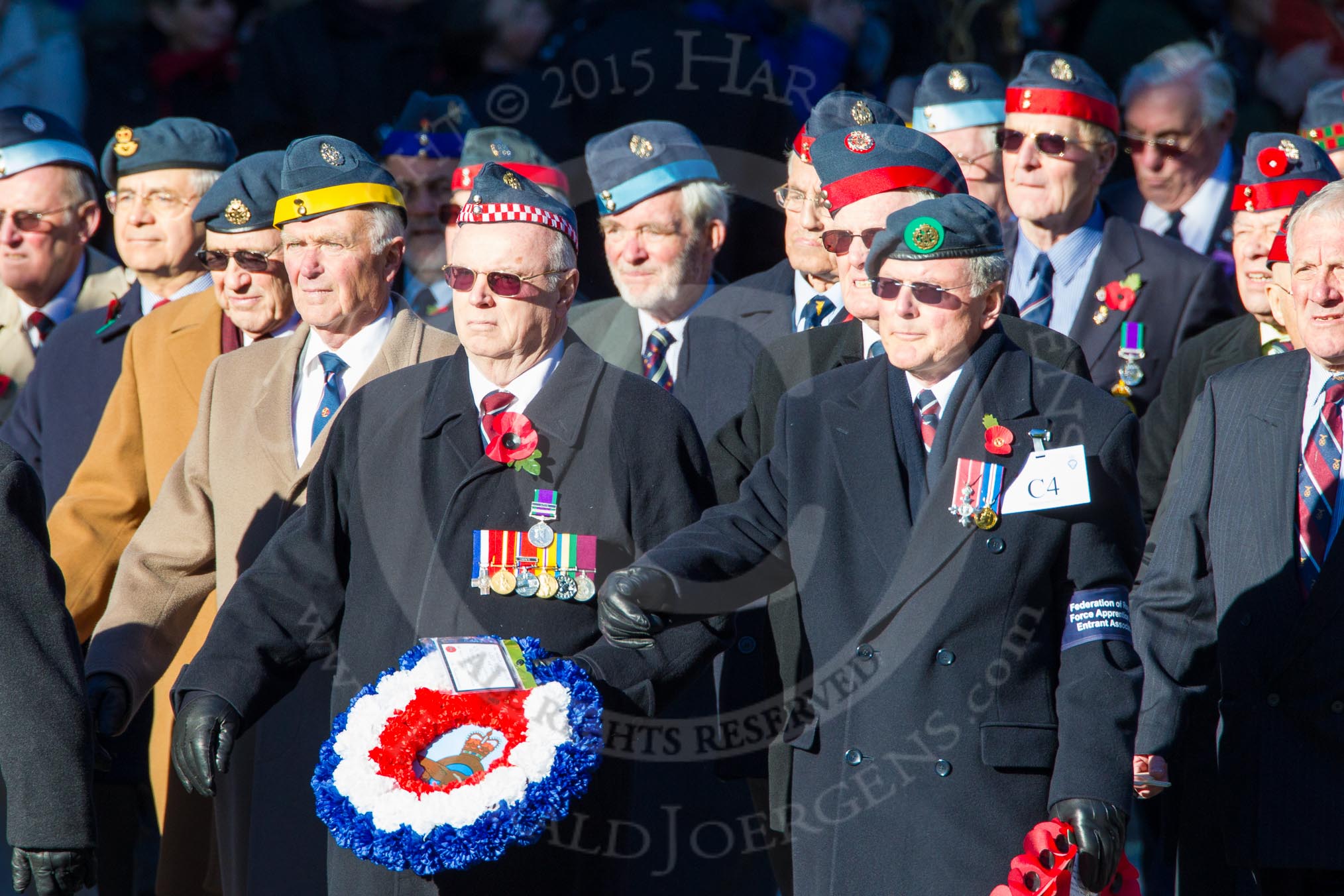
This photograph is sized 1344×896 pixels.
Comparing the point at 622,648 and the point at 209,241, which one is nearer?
the point at 622,648

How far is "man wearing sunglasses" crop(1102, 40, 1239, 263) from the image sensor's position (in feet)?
24.8

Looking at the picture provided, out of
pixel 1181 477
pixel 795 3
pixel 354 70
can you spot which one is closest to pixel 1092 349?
pixel 1181 477

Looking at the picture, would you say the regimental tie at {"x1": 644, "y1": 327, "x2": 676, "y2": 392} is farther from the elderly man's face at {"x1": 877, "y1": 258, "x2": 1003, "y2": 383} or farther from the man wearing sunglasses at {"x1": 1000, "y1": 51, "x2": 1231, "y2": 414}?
the elderly man's face at {"x1": 877, "y1": 258, "x2": 1003, "y2": 383}

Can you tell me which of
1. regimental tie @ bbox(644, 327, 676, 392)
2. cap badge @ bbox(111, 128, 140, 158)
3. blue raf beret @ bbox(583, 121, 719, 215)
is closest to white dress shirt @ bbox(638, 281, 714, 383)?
regimental tie @ bbox(644, 327, 676, 392)

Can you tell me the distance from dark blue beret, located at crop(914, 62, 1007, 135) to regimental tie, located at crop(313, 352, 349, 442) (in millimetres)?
2476

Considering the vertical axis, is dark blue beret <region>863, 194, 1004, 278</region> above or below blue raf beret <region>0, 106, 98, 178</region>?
below

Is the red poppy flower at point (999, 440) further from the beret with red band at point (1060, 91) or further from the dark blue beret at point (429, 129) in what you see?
the dark blue beret at point (429, 129)

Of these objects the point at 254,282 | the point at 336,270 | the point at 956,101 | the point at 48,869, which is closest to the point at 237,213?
the point at 254,282

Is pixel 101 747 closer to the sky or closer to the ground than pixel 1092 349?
closer to the ground

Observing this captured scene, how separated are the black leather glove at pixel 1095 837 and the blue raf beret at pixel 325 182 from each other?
2727mm

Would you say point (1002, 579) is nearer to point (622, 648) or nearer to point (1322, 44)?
point (622, 648)

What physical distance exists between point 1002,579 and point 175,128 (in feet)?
12.8

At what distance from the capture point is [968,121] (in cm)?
677

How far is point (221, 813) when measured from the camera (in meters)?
5.29
